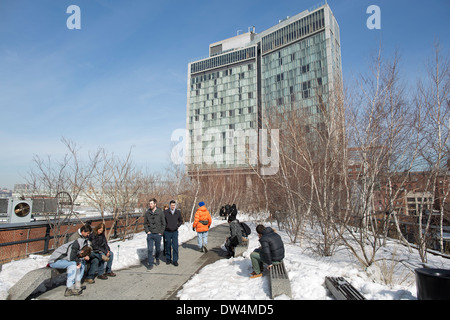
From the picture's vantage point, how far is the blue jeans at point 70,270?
4.60 metres

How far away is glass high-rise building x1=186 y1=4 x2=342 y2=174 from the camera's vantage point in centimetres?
5819

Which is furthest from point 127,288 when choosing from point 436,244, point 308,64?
point 308,64

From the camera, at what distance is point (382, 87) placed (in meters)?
8.36

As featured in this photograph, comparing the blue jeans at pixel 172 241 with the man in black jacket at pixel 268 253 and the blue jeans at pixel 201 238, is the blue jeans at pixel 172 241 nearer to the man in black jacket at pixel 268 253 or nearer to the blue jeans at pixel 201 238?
the blue jeans at pixel 201 238

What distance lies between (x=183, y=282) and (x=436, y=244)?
11023mm

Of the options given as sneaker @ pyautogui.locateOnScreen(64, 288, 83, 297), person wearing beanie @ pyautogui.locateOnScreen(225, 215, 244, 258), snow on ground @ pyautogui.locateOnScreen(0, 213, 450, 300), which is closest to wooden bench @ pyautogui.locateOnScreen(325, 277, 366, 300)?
snow on ground @ pyautogui.locateOnScreen(0, 213, 450, 300)

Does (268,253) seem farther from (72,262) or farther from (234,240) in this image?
(72,262)

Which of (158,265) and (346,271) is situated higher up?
(346,271)

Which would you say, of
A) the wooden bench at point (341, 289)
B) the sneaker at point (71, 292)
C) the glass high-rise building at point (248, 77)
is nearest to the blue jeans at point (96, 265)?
the sneaker at point (71, 292)

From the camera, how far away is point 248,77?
231ft

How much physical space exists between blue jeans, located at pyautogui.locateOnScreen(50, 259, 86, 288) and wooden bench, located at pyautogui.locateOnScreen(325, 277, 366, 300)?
453 centimetres

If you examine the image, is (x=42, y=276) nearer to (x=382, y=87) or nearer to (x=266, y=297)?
(x=266, y=297)

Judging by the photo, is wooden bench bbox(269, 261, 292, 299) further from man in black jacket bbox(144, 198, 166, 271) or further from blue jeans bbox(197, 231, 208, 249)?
blue jeans bbox(197, 231, 208, 249)

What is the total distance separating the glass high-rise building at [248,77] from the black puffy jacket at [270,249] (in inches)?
1916
